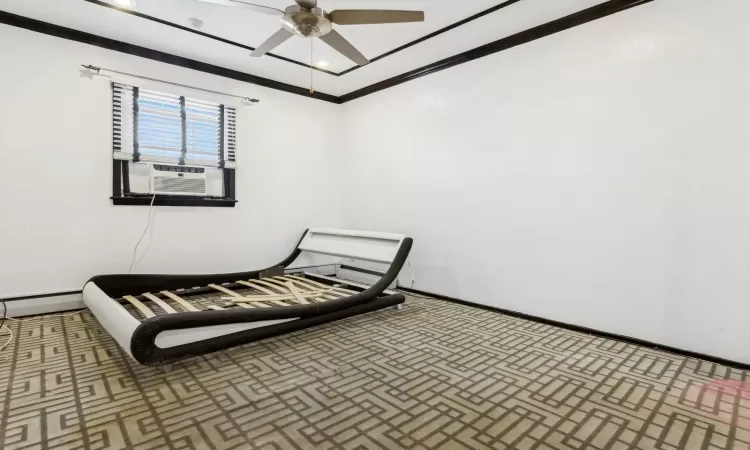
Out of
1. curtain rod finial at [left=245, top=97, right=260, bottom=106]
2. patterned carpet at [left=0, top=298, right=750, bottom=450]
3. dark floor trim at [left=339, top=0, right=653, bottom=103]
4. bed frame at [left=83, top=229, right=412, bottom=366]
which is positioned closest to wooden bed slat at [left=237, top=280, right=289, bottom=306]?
bed frame at [left=83, top=229, right=412, bottom=366]

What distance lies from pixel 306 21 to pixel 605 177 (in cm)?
274

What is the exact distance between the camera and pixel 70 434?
1.67m

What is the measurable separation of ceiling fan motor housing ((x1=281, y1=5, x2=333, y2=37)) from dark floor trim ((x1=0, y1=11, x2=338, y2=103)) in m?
2.50

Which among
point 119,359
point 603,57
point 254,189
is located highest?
point 603,57

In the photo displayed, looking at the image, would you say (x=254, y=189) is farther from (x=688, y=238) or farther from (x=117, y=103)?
(x=688, y=238)

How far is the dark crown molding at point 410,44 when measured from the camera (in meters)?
3.21

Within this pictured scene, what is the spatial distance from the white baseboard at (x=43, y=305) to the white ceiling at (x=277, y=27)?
2458mm

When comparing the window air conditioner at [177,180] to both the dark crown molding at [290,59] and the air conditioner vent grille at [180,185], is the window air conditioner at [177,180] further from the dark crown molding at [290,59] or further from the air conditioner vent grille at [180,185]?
the dark crown molding at [290,59]

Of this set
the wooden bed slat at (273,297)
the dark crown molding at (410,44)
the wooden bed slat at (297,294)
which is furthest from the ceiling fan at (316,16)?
the wooden bed slat at (273,297)

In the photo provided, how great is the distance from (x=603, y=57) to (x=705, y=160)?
46.5 inches

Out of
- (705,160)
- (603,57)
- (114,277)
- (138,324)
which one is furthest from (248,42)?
(705,160)

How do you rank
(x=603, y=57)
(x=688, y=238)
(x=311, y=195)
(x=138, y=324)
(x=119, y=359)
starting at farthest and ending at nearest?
(x=311, y=195)
(x=603, y=57)
(x=688, y=238)
(x=119, y=359)
(x=138, y=324)

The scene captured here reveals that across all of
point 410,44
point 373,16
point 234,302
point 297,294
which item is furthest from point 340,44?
point 234,302

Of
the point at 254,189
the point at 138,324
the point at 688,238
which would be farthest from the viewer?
the point at 254,189
